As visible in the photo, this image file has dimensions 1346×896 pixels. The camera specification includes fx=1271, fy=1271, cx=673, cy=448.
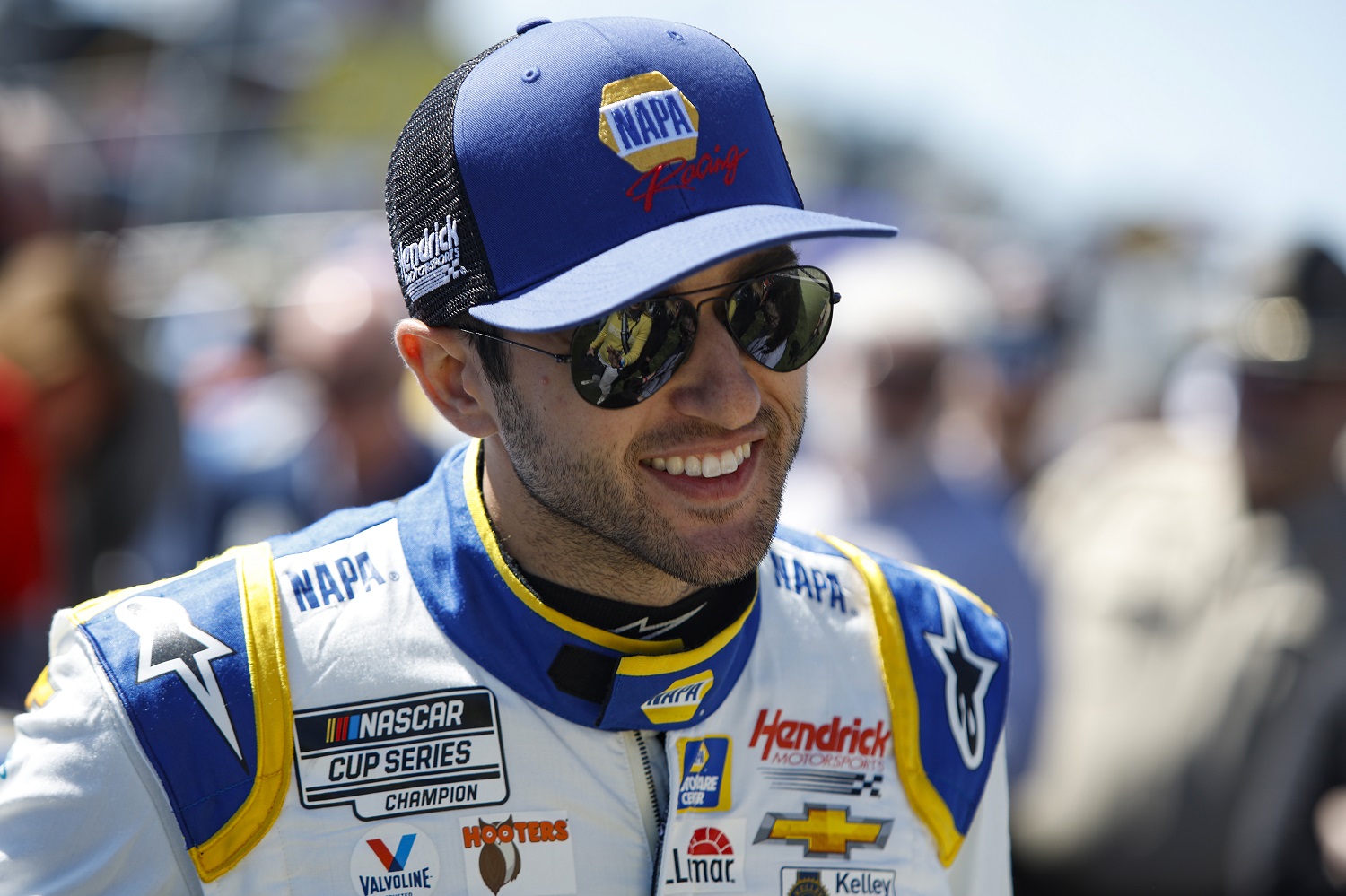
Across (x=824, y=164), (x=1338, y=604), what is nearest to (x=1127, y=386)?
(x=1338, y=604)

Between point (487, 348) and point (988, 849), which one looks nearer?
point (487, 348)

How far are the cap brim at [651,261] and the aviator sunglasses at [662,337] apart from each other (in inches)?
1.7

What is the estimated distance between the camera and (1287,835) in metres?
3.46

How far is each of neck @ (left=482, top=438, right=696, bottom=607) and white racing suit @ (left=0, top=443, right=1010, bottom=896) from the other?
0.05 metres

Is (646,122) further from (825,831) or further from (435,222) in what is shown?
(825,831)

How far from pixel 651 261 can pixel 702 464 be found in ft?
0.96

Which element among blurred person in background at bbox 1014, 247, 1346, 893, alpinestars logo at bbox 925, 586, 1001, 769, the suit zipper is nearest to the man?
the suit zipper

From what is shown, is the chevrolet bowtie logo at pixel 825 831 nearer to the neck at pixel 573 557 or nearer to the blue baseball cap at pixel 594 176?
the neck at pixel 573 557

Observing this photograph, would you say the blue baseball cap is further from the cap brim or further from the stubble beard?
the stubble beard

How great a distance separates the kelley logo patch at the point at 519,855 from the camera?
1706mm

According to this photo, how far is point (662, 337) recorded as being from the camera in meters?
1.68

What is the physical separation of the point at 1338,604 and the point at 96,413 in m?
3.87

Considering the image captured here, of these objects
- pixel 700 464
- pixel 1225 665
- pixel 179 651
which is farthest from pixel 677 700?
pixel 1225 665

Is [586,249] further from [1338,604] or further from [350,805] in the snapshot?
[1338,604]
